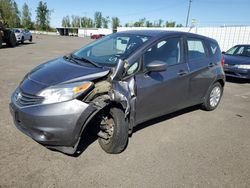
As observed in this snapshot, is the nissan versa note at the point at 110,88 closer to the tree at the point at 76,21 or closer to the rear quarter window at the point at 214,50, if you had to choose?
the rear quarter window at the point at 214,50

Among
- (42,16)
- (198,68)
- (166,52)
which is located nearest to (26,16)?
(42,16)

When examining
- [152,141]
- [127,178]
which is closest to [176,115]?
[152,141]

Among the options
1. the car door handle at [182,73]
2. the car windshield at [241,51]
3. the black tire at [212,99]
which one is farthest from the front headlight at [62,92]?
the car windshield at [241,51]

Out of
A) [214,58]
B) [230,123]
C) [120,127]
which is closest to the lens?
[120,127]

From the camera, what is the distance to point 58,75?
3.15 meters

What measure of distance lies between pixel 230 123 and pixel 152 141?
1957mm

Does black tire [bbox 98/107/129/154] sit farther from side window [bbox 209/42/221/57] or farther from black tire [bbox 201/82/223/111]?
side window [bbox 209/42/221/57]

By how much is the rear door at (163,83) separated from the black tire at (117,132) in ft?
1.36

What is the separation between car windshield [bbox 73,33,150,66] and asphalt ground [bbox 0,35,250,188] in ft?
4.20

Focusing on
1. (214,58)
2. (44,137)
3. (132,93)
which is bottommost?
(44,137)

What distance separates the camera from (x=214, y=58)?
508 cm

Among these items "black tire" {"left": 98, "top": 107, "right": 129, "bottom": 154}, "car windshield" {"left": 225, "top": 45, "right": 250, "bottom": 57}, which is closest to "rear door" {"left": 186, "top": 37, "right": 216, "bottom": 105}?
"black tire" {"left": 98, "top": 107, "right": 129, "bottom": 154}

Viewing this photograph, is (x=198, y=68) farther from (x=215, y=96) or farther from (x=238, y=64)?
(x=238, y=64)

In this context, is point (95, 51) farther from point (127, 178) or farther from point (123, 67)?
point (127, 178)
